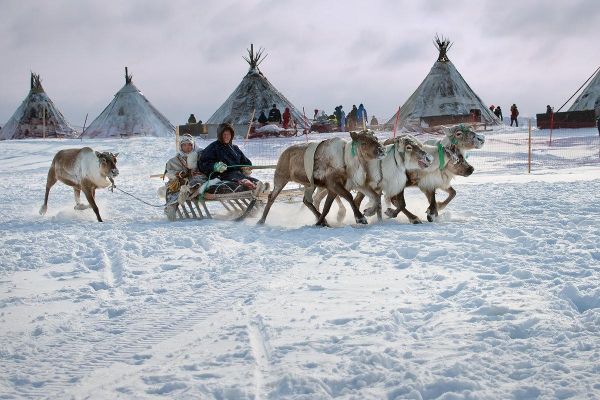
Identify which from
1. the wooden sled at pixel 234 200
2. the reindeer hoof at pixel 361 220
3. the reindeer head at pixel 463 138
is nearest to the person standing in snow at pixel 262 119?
the wooden sled at pixel 234 200

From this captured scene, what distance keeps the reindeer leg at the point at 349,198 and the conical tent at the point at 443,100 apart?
21.4 m

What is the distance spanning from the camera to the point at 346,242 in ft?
19.9

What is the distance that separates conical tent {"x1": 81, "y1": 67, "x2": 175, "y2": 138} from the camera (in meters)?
29.9

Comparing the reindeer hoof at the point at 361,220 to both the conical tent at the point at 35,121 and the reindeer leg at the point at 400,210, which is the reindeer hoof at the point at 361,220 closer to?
the reindeer leg at the point at 400,210

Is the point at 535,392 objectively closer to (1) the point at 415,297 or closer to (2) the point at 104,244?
(1) the point at 415,297

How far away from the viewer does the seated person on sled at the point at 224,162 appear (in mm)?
8688

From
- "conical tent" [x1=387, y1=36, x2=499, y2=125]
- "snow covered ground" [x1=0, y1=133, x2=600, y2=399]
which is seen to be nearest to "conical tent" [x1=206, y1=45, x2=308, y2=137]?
"conical tent" [x1=387, y1=36, x2=499, y2=125]

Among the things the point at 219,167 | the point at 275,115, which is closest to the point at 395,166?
the point at 219,167

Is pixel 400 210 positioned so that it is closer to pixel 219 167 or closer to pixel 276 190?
pixel 276 190

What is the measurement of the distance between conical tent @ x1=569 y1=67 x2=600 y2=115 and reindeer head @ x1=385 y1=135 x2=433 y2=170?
23205 mm

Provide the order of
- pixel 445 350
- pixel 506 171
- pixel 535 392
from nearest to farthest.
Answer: pixel 535 392 < pixel 445 350 < pixel 506 171

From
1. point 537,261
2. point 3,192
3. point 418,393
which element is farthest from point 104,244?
point 3,192

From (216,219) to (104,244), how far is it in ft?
7.50

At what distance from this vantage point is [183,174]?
8.85 meters
